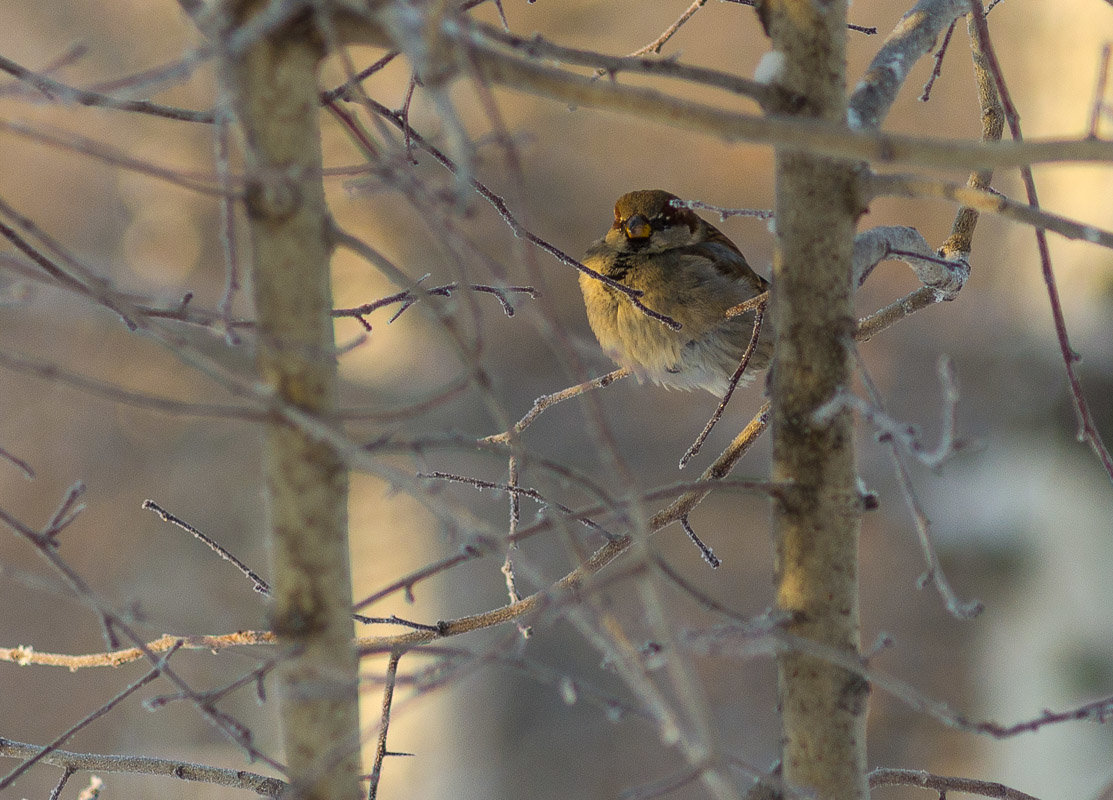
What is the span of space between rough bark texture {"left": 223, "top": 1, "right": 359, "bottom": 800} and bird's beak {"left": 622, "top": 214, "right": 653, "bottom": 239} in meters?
1.45

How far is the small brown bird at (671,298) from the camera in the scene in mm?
2004

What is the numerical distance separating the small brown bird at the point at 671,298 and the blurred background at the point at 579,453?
2460mm

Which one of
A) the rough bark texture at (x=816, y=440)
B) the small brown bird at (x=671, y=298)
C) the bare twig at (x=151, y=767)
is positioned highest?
the small brown bird at (x=671, y=298)

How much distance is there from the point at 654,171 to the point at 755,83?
200 inches

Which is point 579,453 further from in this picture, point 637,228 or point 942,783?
point 942,783

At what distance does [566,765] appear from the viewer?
519 centimetres

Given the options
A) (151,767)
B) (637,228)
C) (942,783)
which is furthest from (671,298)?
(151,767)

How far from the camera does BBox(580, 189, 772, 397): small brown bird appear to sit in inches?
78.9

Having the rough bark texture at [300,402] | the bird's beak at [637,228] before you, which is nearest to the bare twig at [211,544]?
the rough bark texture at [300,402]

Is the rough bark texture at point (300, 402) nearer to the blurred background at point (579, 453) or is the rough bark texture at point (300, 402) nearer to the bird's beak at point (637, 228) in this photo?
the bird's beak at point (637, 228)

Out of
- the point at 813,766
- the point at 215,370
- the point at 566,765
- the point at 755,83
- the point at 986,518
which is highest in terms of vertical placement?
the point at 986,518

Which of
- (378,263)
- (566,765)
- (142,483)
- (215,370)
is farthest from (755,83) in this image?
(142,483)

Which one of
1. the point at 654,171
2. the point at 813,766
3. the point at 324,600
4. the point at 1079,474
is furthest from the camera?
the point at 654,171

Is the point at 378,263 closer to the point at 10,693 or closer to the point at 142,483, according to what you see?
the point at 10,693
